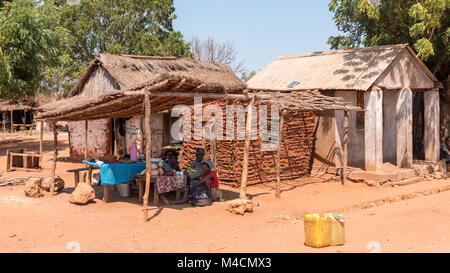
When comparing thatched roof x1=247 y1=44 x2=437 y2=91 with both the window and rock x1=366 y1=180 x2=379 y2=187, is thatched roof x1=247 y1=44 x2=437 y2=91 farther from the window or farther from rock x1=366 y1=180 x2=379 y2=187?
rock x1=366 y1=180 x2=379 y2=187

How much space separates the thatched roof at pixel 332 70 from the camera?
525 inches

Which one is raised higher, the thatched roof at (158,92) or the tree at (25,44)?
the tree at (25,44)

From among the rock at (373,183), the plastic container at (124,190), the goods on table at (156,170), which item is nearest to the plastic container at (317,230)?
the goods on table at (156,170)

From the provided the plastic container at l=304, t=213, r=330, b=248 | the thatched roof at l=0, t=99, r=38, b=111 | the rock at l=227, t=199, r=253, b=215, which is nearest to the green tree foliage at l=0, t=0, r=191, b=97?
the thatched roof at l=0, t=99, r=38, b=111

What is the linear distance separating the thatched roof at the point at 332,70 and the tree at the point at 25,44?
29.5 ft

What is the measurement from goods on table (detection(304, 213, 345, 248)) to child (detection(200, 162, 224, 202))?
338cm

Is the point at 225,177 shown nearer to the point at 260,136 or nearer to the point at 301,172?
the point at 260,136

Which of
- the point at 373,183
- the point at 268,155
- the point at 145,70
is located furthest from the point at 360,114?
the point at 145,70

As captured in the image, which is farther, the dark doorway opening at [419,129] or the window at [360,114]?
the dark doorway opening at [419,129]

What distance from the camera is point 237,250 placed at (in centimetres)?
617

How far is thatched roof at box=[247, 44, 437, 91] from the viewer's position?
1333 centimetres

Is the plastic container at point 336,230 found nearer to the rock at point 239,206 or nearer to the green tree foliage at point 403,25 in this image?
the rock at point 239,206

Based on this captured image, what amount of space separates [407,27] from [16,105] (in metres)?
28.1

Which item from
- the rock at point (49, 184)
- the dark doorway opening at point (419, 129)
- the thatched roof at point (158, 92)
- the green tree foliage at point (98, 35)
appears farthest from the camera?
the green tree foliage at point (98, 35)
